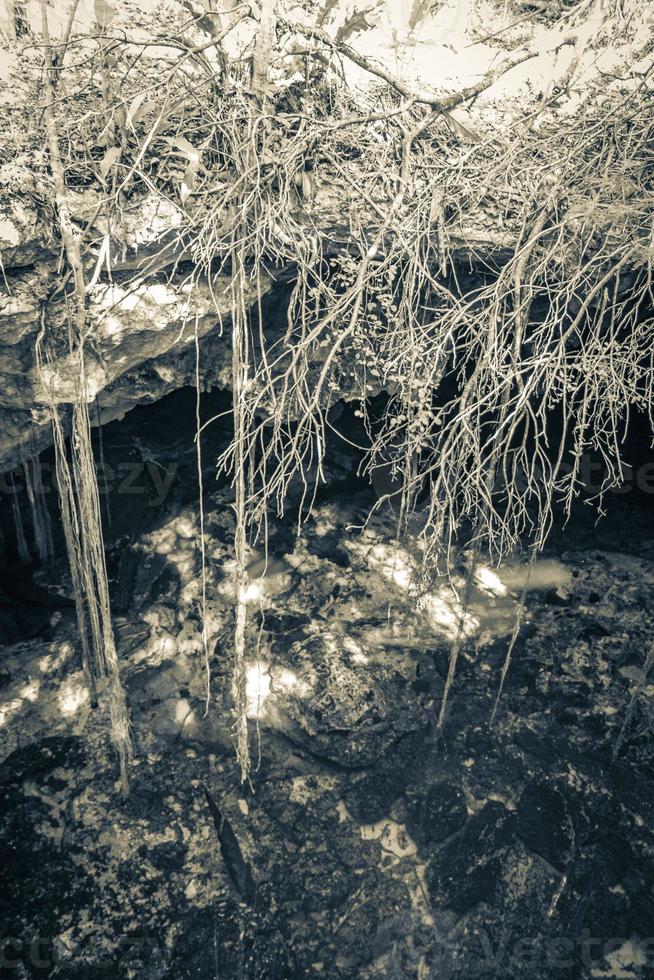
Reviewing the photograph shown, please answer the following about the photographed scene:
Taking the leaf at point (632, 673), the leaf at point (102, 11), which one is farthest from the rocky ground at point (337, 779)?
the leaf at point (102, 11)

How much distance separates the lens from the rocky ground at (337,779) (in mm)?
2504

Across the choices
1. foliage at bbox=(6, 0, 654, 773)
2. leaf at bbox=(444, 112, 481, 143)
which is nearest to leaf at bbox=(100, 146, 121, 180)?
foliage at bbox=(6, 0, 654, 773)

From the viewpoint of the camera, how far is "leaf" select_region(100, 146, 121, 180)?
2.30 metres

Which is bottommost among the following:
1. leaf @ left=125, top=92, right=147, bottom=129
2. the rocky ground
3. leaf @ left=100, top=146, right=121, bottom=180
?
the rocky ground

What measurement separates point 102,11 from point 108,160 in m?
0.70

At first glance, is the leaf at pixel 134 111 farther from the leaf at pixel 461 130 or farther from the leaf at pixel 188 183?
the leaf at pixel 461 130

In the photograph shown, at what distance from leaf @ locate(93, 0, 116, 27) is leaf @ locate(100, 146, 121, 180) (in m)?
0.57

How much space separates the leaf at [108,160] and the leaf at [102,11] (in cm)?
57

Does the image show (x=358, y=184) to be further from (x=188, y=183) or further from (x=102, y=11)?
(x=102, y=11)

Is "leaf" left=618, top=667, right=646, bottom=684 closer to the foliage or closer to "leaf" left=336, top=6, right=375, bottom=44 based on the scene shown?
the foliage

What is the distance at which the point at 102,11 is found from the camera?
2.41m

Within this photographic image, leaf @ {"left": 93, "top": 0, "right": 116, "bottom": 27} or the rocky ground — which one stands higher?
leaf @ {"left": 93, "top": 0, "right": 116, "bottom": 27}

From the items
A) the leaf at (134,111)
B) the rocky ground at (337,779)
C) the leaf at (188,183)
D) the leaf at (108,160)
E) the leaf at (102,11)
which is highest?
the leaf at (102,11)

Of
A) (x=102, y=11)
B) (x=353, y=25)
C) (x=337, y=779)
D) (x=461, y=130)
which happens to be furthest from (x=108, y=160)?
(x=337, y=779)
